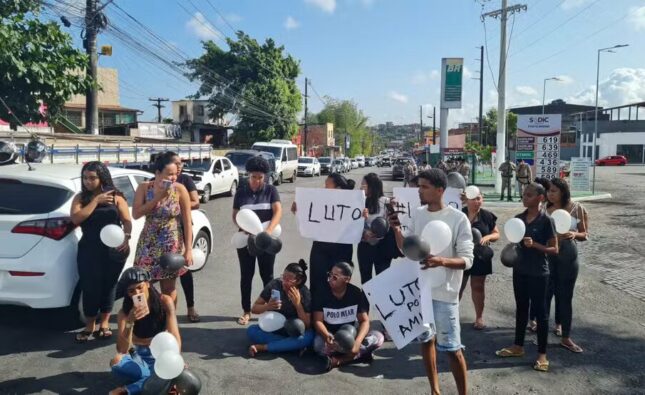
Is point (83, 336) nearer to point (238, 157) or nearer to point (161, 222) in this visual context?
point (161, 222)

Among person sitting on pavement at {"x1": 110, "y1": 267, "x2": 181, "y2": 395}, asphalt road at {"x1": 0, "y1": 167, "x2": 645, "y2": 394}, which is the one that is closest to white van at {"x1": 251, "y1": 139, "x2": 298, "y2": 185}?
asphalt road at {"x1": 0, "y1": 167, "x2": 645, "y2": 394}

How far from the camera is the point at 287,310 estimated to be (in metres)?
4.87

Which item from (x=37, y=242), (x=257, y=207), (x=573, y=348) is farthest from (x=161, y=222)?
(x=573, y=348)

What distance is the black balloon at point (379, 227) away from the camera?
16.0ft

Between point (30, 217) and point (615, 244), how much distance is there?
35.2 feet

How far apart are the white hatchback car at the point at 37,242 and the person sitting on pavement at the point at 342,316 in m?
2.36

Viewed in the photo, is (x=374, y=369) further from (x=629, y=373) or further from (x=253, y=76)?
(x=253, y=76)

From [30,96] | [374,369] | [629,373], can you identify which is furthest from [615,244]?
[30,96]

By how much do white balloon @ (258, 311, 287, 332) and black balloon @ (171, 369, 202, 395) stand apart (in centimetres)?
128

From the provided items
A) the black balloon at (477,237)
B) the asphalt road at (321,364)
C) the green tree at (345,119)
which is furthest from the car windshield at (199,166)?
the green tree at (345,119)

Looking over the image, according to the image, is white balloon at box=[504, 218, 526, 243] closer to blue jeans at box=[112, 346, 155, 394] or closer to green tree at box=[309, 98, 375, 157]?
blue jeans at box=[112, 346, 155, 394]

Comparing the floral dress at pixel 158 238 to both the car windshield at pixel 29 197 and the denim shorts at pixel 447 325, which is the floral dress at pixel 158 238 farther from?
the denim shorts at pixel 447 325

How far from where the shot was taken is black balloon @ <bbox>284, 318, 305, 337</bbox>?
4.64m

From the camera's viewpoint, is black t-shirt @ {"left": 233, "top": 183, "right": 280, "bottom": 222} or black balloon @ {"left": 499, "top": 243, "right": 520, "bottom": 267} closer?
black balloon @ {"left": 499, "top": 243, "right": 520, "bottom": 267}
